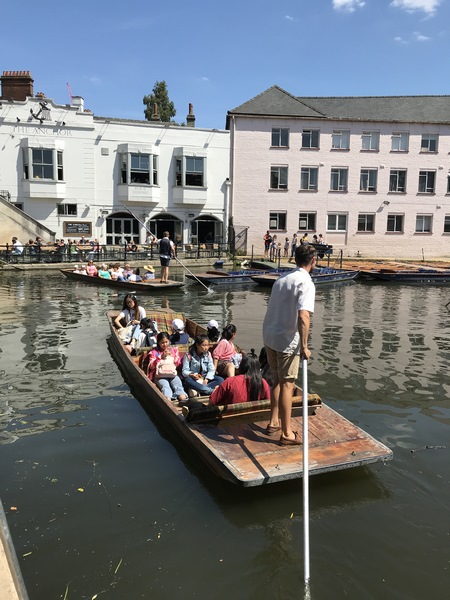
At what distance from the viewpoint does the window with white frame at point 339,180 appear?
34.4 m

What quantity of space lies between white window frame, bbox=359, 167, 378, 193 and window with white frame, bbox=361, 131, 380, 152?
138 centimetres

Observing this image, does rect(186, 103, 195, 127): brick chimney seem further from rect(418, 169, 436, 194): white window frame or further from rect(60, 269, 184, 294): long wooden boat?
rect(60, 269, 184, 294): long wooden boat

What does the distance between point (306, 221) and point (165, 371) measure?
28.6 m

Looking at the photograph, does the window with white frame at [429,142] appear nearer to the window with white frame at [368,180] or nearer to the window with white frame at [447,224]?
the window with white frame at [368,180]

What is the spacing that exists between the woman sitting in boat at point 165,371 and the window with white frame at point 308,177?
2814 centimetres

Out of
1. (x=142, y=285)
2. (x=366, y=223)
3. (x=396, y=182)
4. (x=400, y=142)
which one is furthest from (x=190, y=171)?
(x=142, y=285)

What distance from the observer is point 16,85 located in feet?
101

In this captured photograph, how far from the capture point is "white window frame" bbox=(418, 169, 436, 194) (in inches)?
1362

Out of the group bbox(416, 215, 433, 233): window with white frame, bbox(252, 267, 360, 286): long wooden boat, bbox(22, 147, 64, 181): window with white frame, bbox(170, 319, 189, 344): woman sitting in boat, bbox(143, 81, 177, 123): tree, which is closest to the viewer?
bbox(170, 319, 189, 344): woman sitting in boat

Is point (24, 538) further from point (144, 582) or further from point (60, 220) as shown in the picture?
point (60, 220)

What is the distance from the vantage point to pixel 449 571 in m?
4.19

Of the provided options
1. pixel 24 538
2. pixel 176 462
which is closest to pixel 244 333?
pixel 176 462

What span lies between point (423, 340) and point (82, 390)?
7981 millimetres

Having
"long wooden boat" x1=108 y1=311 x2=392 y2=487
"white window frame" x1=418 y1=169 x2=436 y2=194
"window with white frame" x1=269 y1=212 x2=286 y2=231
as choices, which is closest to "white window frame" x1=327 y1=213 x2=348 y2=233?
"window with white frame" x1=269 y1=212 x2=286 y2=231
